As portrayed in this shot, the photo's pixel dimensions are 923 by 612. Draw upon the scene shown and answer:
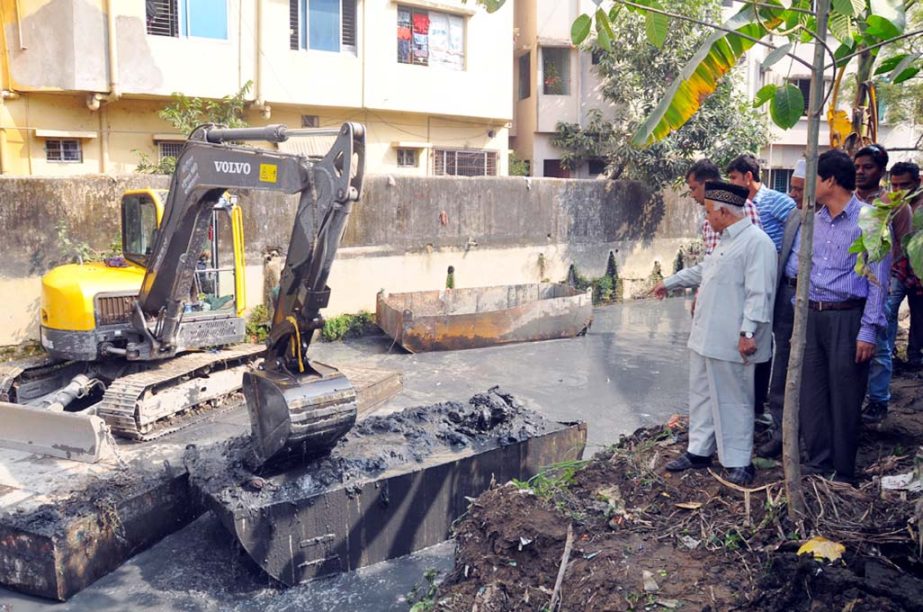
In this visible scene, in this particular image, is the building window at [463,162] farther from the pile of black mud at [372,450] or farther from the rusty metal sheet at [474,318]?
the pile of black mud at [372,450]

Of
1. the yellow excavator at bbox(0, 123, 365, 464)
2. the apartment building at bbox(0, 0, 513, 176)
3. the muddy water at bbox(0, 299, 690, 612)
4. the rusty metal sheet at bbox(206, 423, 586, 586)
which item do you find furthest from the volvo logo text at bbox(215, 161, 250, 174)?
the apartment building at bbox(0, 0, 513, 176)

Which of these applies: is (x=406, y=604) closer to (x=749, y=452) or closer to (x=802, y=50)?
(x=749, y=452)

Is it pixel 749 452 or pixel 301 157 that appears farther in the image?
pixel 301 157

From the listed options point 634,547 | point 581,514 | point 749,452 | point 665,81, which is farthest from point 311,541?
point 665,81

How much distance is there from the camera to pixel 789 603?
10.0 feet

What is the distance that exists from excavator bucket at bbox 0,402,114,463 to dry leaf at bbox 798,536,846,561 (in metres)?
4.94

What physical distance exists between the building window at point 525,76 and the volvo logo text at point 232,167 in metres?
15.6

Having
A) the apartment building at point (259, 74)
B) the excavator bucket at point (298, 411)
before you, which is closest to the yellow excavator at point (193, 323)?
the excavator bucket at point (298, 411)

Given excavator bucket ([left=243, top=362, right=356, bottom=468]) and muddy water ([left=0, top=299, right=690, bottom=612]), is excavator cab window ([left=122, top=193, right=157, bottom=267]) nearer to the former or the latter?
muddy water ([left=0, top=299, right=690, bottom=612])

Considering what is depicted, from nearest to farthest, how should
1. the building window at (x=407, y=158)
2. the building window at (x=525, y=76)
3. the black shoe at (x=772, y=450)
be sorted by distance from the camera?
1. the black shoe at (x=772, y=450)
2. the building window at (x=407, y=158)
3. the building window at (x=525, y=76)

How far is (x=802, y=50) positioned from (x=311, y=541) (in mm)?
22318

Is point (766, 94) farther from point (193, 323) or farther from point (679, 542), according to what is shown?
point (193, 323)

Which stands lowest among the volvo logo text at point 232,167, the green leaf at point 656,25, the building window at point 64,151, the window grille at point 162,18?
the volvo logo text at point 232,167

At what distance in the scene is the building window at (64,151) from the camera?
1384 centimetres
